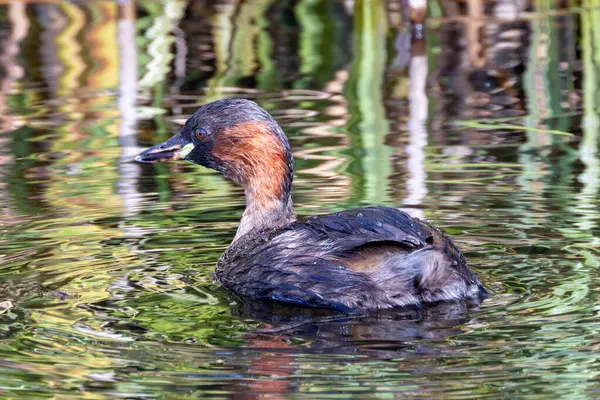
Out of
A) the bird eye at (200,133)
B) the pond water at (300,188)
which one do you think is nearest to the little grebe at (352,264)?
the pond water at (300,188)

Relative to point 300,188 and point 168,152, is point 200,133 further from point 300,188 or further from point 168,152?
point 300,188

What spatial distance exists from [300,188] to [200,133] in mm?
1137

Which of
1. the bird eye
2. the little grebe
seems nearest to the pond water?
the little grebe

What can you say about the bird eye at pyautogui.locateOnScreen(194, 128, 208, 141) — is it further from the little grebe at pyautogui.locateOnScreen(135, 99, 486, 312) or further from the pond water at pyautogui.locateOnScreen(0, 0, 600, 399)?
the little grebe at pyautogui.locateOnScreen(135, 99, 486, 312)

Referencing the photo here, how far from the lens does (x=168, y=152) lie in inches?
Answer: 236

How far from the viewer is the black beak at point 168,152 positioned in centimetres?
598

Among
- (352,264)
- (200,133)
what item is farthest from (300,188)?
(352,264)

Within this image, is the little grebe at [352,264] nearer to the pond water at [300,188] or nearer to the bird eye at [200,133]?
the pond water at [300,188]

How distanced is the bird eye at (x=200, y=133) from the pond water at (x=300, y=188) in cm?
48

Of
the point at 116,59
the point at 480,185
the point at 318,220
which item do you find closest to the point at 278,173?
the point at 318,220

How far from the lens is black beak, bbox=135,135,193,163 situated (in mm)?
5984

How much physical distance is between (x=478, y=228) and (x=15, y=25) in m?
8.37

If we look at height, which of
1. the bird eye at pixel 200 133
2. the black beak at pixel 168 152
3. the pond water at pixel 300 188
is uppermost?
the bird eye at pixel 200 133

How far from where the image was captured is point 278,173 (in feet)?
18.9
